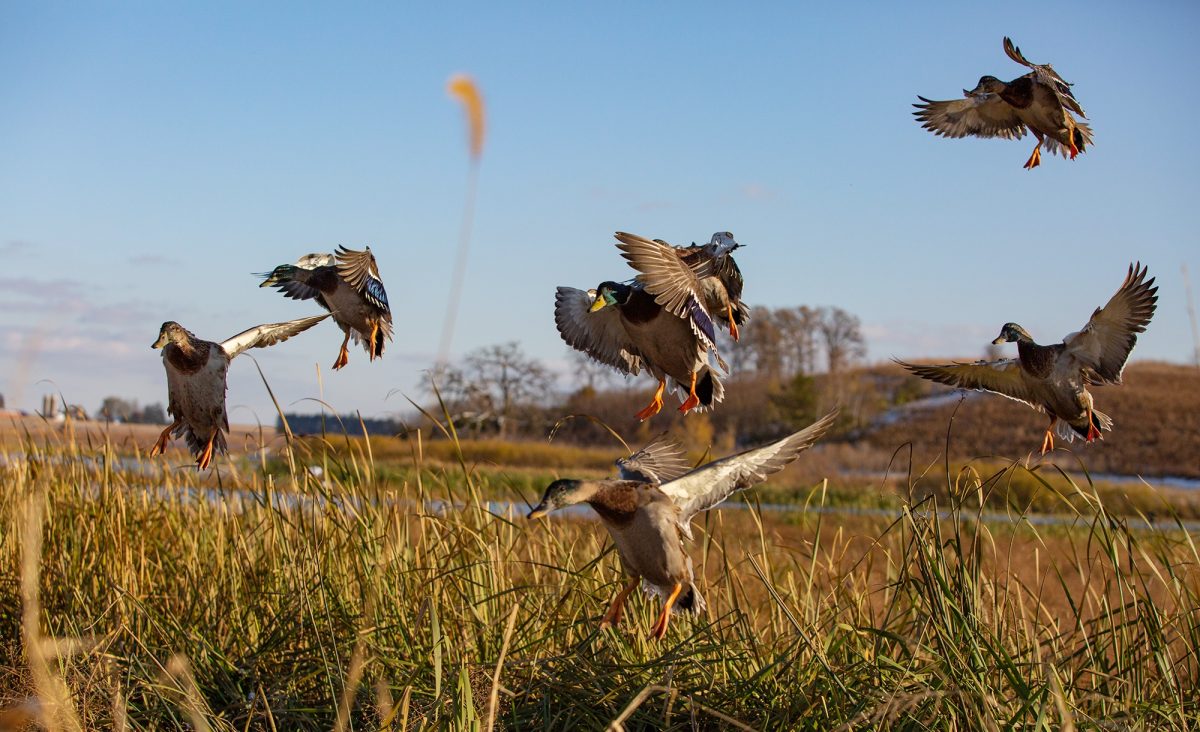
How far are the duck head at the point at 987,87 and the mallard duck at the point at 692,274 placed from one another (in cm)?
122

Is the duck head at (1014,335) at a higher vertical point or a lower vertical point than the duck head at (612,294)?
lower

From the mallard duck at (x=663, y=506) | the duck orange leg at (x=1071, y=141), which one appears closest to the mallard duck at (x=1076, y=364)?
the duck orange leg at (x=1071, y=141)

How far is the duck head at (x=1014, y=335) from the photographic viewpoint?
3312mm

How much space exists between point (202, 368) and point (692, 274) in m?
1.37

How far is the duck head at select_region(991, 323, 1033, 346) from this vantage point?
3312 millimetres

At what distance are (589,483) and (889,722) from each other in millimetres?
1074

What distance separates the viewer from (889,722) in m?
2.81

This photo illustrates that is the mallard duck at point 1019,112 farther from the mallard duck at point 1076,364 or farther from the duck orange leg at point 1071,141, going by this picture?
the mallard duck at point 1076,364

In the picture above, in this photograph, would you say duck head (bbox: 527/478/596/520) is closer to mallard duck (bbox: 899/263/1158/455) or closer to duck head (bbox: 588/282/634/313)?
duck head (bbox: 588/282/634/313)

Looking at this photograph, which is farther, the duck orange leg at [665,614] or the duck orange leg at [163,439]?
the duck orange leg at [163,439]

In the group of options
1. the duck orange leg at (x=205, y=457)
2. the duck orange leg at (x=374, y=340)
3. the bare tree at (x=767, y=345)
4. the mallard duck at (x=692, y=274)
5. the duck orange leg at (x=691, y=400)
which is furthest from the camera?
the bare tree at (x=767, y=345)

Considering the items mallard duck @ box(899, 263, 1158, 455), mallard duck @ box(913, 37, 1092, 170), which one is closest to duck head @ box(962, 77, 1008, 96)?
mallard duck @ box(913, 37, 1092, 170)

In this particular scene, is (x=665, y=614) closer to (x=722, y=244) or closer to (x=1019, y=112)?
(x=722, y=244)

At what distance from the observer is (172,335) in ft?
10.2
